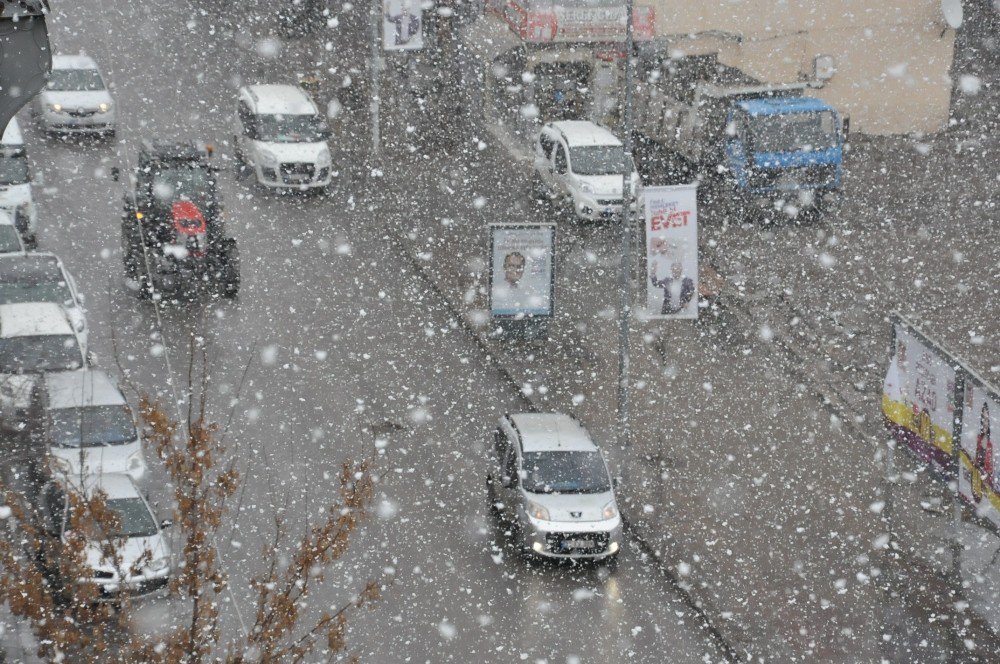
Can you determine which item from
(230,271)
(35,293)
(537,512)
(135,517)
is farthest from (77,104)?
(537,512)

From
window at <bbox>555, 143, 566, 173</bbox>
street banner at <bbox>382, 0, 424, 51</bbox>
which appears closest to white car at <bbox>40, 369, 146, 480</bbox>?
window at <bbox>555, 143, 566, 173</bbox>

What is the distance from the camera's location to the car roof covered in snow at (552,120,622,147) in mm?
27828

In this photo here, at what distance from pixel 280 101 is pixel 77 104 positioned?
430 cm

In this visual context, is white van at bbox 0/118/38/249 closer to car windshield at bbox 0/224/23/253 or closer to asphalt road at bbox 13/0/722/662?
asphalt road at bbox 13/0/722/662

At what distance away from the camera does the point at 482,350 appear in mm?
21656

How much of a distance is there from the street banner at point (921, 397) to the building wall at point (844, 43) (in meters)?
18.9

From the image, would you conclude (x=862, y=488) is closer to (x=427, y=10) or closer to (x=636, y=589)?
(x=636, y=589)

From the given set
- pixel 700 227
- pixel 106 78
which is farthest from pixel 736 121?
pixel 106 78

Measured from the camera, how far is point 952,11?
1276 inches

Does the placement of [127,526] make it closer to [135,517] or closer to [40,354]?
[135,517]

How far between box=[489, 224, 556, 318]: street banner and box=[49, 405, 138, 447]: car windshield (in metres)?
6.73

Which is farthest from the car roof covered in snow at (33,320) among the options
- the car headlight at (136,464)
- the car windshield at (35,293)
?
the car headlight at (136,464)

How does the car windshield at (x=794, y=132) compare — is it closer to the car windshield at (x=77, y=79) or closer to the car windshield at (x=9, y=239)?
the car windshield at (x=77, y=79)

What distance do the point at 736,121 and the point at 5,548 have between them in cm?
2314
